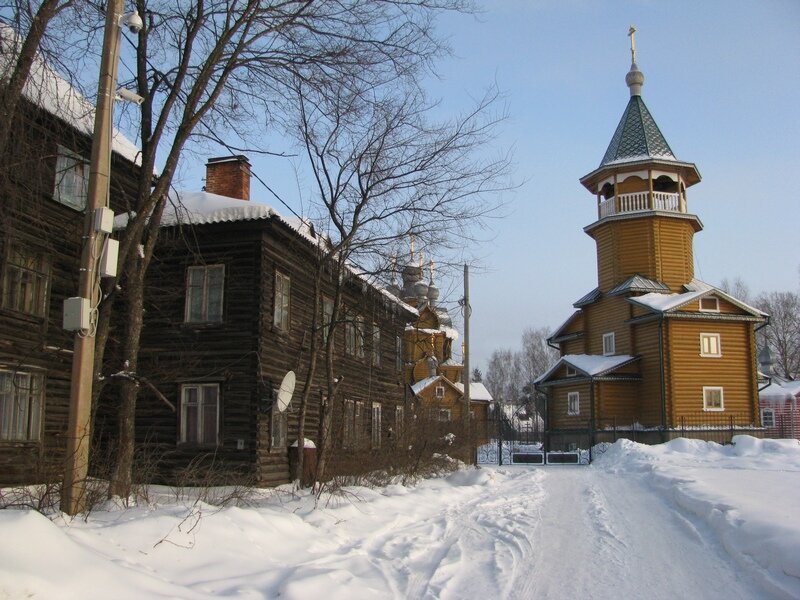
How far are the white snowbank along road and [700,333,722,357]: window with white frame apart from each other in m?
20.6

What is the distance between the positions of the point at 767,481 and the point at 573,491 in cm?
429

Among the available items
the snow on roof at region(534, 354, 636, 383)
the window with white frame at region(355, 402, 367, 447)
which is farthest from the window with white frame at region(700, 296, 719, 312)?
the window with white frame at region(355, 402, 367, 447)

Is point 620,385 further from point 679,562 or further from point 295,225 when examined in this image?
point 679,562

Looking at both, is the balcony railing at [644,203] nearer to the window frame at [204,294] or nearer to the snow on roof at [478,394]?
the snow on roof at [478,394]

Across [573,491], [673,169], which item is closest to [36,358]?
[573,491]

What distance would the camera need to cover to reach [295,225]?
1783 centimetres

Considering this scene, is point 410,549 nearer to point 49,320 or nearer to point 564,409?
point 49,320

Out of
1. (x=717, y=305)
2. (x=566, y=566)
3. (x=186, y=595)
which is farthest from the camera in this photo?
(x=717, y=305)

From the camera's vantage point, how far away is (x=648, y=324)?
33562 millimetres

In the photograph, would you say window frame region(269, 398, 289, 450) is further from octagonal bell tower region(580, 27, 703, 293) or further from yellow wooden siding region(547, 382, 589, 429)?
octagonal bell tower region(580, 27, 703, 293)

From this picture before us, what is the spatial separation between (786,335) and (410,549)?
224 ft

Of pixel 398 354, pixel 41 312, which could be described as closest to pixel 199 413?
pixel 41 312

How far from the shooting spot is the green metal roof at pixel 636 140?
36750 mm

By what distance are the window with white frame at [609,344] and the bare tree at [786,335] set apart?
34.9m
